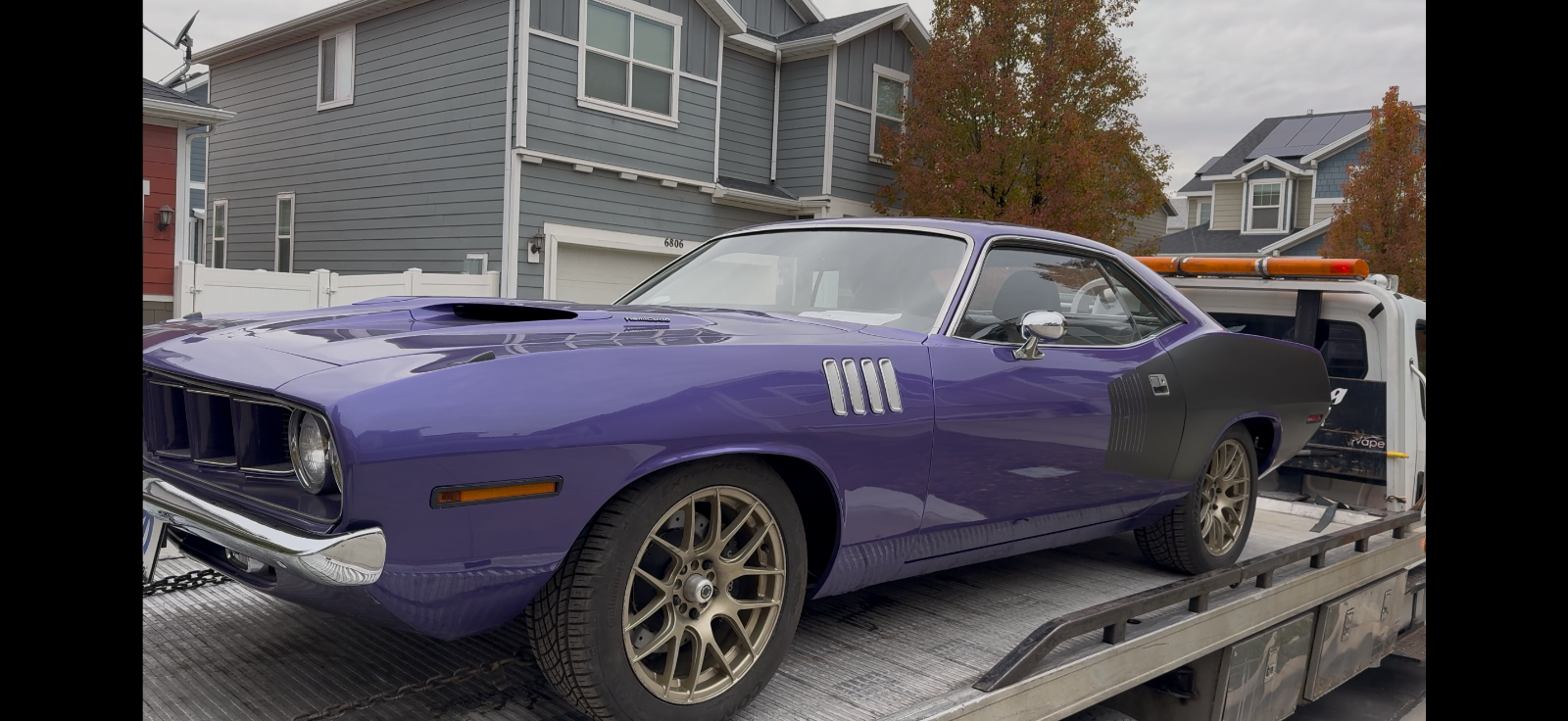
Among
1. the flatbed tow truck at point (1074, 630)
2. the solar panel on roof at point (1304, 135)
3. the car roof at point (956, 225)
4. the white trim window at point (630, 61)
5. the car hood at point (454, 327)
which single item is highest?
the solar panel on roof at point (1304, 135)

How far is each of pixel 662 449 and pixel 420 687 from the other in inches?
35.9

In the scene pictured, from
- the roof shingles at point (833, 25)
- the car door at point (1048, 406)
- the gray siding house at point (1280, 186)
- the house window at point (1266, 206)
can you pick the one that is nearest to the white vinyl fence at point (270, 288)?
the roof shingles at point (833, 25)

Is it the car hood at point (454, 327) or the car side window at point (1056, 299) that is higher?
the car side window at point (1056, 299)

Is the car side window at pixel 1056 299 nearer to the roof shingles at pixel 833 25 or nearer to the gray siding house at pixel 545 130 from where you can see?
the gray siding house at pixel 545 130

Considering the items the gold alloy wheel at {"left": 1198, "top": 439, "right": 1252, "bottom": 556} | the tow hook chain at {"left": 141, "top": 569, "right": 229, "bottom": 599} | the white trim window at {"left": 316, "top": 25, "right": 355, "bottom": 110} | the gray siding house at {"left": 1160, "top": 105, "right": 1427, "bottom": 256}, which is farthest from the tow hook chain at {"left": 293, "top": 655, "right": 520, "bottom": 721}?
the gray siding house at {"left": 1160, "top": 105, "right": 1427, "bottom": 256}

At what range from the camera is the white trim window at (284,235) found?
16.5 metres

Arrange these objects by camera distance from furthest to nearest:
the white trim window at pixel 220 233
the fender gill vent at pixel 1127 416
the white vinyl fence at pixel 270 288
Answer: the white trim window at pixel 220 233 → the white vinyl fence at pixel 270 288 → the fender gill vent at pixel 1127 416

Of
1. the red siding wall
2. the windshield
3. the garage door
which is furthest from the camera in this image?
the garage door

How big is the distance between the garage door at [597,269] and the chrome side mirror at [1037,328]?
1021 centimetres

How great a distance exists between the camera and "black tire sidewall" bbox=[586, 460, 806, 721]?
2.34 m

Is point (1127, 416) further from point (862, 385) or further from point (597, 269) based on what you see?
point (597, 269)

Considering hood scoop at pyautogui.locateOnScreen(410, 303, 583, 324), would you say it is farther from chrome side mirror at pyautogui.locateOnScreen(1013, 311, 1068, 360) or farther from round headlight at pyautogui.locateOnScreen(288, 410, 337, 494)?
chrome side mirror at pyautogui.locateOnScreen(1013, 311, 1068, 360)

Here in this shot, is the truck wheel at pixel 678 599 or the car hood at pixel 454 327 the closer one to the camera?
the truck wheel at pixel 678 599

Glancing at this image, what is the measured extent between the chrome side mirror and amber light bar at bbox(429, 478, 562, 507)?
1696mm
